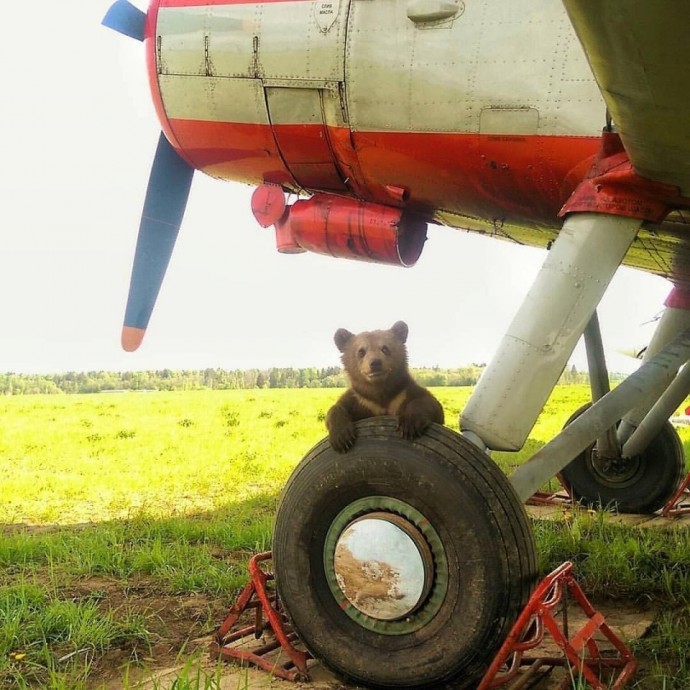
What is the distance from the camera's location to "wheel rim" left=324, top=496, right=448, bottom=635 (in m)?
2.74

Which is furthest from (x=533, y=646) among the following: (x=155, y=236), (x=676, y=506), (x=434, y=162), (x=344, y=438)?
(x=676, y=506)

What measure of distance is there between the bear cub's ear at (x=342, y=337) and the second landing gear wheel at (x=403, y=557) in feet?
3.65

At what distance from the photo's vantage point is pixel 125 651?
3.29 meters

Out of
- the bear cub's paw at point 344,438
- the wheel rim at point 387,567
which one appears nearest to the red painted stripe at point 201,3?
the bear cub's paw at point 344,438

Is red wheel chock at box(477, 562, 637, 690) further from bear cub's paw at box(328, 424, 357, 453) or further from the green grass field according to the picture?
bear cub's paw at box(328, 424, 357, 453)

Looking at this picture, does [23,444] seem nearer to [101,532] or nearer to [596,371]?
[101,532]

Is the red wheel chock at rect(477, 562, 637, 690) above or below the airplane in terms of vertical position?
below

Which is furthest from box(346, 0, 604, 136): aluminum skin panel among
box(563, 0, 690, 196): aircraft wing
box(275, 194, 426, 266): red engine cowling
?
box(563, 0, 690, 196): aircraft wing

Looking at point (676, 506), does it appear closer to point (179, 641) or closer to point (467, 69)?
point (467, 69)

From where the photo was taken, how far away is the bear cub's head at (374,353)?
3.59 meters

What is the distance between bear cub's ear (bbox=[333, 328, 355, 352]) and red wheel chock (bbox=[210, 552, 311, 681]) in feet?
4.26

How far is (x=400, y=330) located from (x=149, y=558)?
2362mm

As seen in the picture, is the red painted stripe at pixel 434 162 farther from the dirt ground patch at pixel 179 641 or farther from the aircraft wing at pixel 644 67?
the dirt ground patch at pixel 179 641

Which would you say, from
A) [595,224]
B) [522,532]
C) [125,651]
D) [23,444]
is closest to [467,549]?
[522,532]
